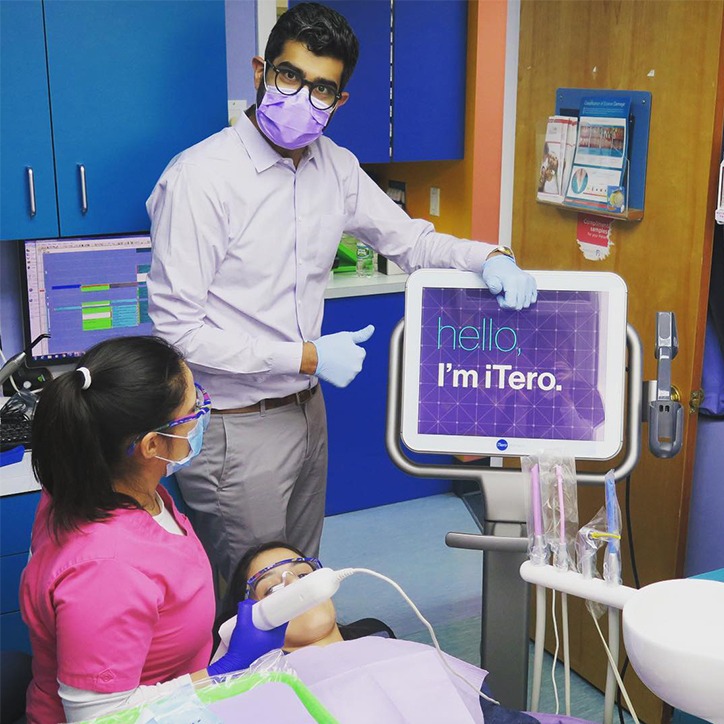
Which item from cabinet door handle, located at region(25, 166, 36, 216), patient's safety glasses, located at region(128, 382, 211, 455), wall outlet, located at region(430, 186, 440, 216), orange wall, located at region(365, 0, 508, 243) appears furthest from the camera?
wall outlet, located at region(430, 186, 440, 216)

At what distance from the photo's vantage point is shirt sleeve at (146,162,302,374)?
82.9 inches

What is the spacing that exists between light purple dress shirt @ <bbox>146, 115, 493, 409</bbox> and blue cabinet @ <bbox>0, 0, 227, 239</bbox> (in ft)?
1.31

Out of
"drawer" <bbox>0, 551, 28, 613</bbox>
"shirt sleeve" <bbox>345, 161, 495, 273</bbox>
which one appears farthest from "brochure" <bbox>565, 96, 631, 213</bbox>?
"drawer" <bbox>0, 551, 28, 613</bbox>

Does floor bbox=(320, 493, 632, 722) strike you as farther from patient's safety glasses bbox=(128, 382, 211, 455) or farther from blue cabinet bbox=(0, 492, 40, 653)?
patient's safety glasses bbox=(128, 382, 211, 455)

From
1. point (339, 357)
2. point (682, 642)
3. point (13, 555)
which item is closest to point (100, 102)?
point (339, 357)

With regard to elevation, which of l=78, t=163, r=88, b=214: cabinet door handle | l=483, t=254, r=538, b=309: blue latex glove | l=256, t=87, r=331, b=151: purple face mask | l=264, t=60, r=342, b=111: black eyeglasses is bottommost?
l=483, t=254, r=538, b=309: blue latex glove

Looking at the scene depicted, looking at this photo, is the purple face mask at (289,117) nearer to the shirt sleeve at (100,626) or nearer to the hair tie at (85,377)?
the hair tie at (85,377)

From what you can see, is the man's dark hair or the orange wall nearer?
the man's dark hair

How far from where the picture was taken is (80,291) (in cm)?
283

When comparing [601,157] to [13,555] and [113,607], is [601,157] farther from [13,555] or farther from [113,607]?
[13,555]

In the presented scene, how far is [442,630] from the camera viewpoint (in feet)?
9.57

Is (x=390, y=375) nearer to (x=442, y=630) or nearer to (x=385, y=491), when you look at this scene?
(x=442, y=630)

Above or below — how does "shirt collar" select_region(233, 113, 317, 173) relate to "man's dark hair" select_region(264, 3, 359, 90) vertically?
below

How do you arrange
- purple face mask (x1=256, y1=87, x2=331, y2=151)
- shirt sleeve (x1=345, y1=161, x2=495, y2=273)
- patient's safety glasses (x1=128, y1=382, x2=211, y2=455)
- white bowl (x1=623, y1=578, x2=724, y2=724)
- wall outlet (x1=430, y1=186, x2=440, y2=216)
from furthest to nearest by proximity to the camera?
wall outlet (x1=430, y1=186, x2=440, y2=216) < shirt sleeve (x1=345, y1=161, x2=495, y2=273) < purple face mask (x1=256, y1=87, x2=331, y2=151) < patient's safety glasses (x1=128, y1=382, x2=211, y2=455) < white bowl (x1=623, y1=578, x2=724, y2=724)
